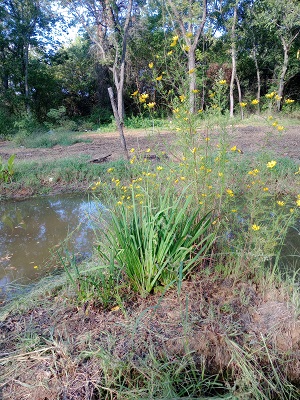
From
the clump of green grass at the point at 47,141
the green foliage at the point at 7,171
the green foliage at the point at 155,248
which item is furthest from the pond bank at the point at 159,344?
the clump of green grass at the point at 47,141

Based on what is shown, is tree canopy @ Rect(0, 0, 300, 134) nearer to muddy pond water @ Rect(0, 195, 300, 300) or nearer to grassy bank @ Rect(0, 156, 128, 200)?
grassy bank @ Rect(0, 156, 128, 200)

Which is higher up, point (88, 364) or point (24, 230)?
point (88, 364)

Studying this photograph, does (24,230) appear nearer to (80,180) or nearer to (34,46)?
(80,180)

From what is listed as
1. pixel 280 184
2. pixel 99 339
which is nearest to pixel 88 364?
pixel 99 339

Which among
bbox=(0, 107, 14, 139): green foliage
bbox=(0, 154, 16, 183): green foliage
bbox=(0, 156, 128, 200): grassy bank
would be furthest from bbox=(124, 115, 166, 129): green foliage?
bbox=(0, 107, 14, 139): green foliage

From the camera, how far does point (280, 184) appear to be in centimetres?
452

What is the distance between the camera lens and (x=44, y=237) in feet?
12.9

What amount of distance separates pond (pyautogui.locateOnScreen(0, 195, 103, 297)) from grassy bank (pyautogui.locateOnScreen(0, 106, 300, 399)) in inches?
19.5

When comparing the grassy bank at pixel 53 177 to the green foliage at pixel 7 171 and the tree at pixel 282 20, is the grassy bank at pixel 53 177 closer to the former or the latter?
the green foliage at pixel 7 171

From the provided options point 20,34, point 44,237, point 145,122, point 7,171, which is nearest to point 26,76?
point 20,34

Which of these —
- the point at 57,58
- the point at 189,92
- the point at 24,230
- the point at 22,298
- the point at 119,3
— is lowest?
the point at 24,230

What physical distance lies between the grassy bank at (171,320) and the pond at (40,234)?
19.5 inches

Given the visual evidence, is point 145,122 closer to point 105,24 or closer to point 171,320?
point 171,320

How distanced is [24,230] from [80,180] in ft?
7.14
